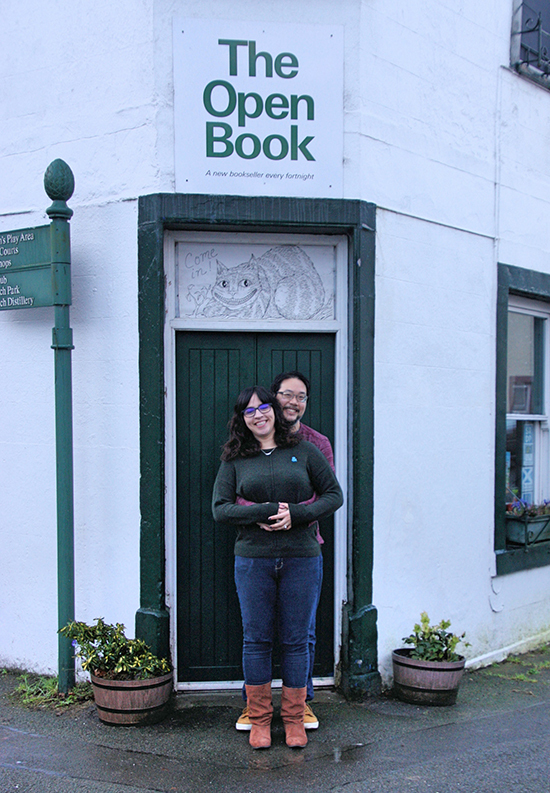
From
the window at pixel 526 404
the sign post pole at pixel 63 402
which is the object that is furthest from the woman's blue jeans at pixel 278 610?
the window at pixel 526 404

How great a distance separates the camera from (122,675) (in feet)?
14.4

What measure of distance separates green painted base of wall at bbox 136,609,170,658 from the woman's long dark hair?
1158 mm

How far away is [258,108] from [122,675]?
3.44 m

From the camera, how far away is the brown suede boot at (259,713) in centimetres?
416

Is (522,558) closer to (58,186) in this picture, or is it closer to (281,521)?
(281,521)

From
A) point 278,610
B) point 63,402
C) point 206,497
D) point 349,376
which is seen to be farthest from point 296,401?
point 63,402

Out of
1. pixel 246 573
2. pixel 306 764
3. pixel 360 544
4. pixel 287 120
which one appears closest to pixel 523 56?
pixel 287 120

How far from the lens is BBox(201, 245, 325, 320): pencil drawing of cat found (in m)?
4.99

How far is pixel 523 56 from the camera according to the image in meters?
6.31

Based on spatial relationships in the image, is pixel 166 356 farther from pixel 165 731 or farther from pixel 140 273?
pixel 165 731

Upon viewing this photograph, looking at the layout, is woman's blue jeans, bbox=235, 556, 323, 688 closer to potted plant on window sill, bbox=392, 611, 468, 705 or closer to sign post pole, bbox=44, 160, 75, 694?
potted plant on window sill, bbox=392, 611, 468, 705

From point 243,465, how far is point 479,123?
3282 mm

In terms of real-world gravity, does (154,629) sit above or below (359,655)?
above

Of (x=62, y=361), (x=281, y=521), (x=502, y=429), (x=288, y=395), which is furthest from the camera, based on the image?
(x=502, y=429)
